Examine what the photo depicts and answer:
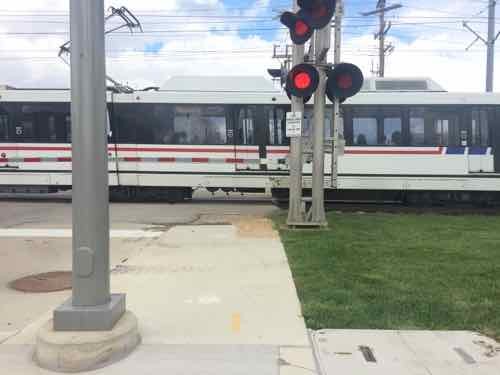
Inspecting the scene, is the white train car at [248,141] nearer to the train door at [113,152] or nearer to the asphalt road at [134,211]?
the train door at [113,152]

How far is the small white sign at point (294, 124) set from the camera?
9.49 metres

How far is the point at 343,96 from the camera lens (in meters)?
9.15

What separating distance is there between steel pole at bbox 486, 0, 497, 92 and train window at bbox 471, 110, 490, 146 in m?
8.01

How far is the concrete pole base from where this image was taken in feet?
12.2

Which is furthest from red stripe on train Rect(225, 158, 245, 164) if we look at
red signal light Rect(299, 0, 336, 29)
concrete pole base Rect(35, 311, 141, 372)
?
concrete pole base Rect(35, 311, 141, 372)

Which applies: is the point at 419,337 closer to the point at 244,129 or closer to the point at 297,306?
the point at 297,306

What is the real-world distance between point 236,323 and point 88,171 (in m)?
1.89

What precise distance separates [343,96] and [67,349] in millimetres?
6764

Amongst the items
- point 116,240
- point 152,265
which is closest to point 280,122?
point 116,240

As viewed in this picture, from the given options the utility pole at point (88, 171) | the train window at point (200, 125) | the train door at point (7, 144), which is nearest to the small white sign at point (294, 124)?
the utility pole at point (88, 171)

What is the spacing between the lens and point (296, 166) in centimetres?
982

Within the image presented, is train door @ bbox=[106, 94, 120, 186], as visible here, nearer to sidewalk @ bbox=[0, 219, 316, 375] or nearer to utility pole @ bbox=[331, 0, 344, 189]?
sidewalk @ bbox=[0, 219, 316, 375]

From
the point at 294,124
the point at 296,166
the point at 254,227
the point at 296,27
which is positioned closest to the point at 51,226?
the point at 254,227

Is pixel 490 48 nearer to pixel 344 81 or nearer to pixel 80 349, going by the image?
pixel 344 81
